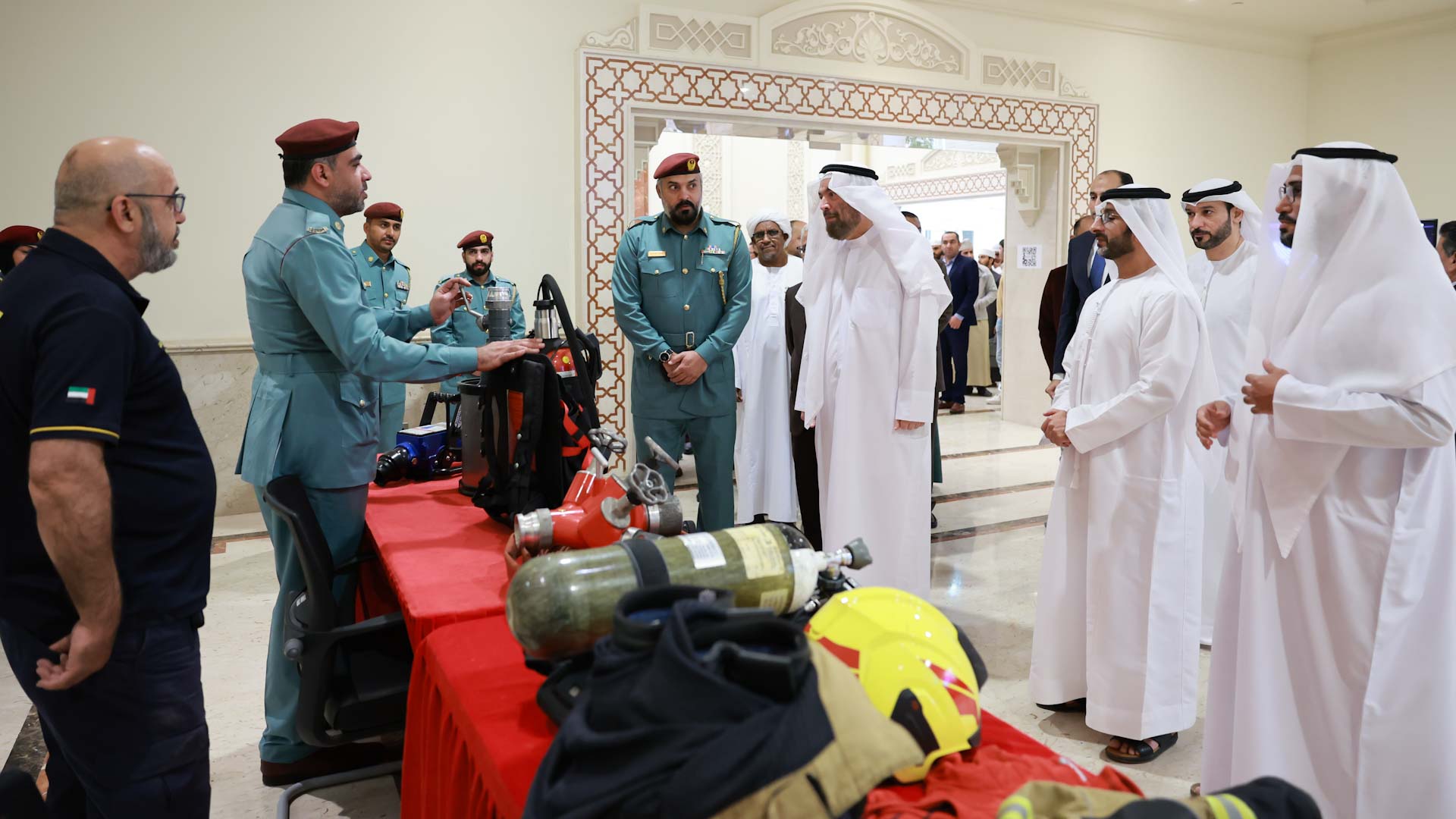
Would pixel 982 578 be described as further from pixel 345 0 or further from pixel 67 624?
pixel 345 0

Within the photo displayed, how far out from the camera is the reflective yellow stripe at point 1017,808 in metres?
0.96

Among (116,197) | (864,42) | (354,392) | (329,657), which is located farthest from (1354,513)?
(864,42)

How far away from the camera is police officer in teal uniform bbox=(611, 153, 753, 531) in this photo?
431 centimetres

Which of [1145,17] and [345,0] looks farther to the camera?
[1145,17]

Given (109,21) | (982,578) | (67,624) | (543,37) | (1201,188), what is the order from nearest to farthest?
1. (67,624)
2. (1201,188)
3. (982,578)
4. (109,21)
5. (543,37)

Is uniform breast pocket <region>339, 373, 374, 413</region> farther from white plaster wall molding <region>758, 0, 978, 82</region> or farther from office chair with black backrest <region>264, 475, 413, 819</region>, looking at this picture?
white plaster wall molding <region>758, 0, 978, 82</region>

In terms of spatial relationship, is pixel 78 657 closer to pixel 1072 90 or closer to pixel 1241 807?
pixel 1241 807

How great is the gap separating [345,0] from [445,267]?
5.61 ft

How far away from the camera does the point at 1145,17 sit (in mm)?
8727

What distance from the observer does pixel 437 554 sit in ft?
7.58

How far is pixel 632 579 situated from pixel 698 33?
20.4 feet

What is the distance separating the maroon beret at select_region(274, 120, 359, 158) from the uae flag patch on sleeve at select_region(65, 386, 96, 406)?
46.5 inches

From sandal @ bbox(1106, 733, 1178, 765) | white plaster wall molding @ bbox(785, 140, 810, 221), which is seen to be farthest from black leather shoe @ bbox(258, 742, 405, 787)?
white plaster wall molding @ bbox(785, 140, 810, 221)

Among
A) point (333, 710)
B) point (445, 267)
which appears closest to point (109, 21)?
point (445, 267)
